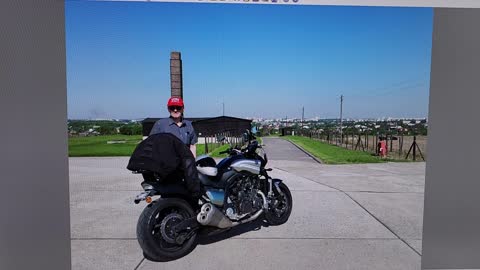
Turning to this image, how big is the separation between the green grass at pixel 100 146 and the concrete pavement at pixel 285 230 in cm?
6

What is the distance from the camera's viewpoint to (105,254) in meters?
2.22

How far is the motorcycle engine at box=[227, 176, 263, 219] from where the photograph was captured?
250 centimetres

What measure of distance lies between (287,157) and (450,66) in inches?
60.4

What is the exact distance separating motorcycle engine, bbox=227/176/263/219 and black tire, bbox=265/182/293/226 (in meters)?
0.15

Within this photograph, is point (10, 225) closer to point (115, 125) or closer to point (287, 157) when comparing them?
point (115, 125)

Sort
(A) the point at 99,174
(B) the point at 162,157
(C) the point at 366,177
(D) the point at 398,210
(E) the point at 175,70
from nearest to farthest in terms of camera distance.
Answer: (B) the point at 162,157, (E) the point at 175,70, (A) the point at 99,174, (D) the point at 398,210, (C) the point at 366,177

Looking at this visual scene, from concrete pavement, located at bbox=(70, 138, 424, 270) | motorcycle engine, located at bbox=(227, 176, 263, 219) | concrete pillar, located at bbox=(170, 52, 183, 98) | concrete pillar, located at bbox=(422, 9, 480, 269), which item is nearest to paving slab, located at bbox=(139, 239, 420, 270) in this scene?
concrete pavement, located at bbox=(70, 138, 424, 270)

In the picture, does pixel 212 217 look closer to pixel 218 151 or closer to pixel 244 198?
pixel 244 198

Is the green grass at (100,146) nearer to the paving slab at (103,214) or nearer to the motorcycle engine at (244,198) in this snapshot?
the paving slab at (103,214)

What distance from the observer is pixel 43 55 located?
7.43 feet

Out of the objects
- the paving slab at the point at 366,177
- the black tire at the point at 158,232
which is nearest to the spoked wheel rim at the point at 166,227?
the black tire at the point at 158,232

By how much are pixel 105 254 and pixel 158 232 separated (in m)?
0.46

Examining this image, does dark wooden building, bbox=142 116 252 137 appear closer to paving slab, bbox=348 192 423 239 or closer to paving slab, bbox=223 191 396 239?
paving slab, bbox=223 191 396 239

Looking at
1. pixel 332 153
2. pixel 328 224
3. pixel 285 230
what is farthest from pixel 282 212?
pixel 332 153
